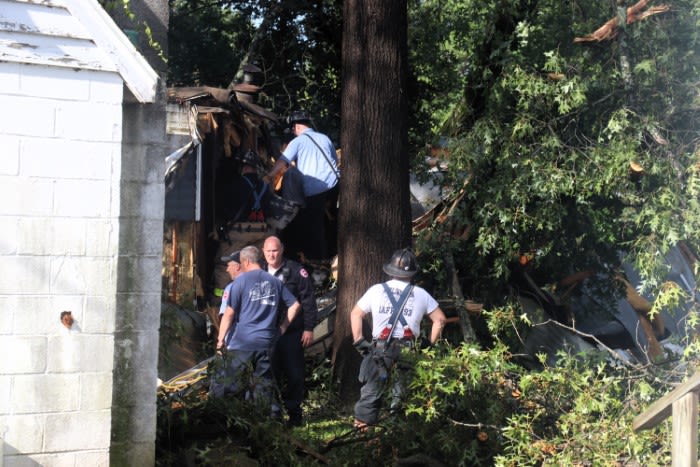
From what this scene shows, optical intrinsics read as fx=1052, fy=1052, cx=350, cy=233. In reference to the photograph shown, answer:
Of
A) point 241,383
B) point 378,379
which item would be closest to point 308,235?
point 378,379

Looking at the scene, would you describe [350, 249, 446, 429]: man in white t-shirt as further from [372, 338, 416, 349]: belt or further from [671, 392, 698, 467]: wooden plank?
[671, 392, 698, 467]: wooden plank

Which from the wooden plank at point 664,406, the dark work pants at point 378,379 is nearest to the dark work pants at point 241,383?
the dark work pants at point 378,379

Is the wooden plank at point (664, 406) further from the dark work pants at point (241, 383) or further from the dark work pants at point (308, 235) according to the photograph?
the dark work pants at point (308, 235)

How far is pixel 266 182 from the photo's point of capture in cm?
1099

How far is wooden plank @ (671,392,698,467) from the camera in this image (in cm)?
563

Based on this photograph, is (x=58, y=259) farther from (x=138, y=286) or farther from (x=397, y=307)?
(x=397, y=307)

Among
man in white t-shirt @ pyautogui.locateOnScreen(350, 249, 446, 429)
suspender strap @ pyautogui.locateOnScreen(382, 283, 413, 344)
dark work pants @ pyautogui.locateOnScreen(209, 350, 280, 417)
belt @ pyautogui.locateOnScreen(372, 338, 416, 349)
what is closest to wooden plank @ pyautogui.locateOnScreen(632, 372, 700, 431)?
man in white t-shirt @ pyautogui.locateOnScreen(350, 249, 446, 429)

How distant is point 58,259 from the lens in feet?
19.1

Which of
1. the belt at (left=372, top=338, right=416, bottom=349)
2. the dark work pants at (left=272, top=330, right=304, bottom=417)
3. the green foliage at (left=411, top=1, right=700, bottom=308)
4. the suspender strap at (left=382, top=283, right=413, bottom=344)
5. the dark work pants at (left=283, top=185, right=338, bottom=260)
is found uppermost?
the green foliage at (left=411, top=1, right=700, bottom=308)

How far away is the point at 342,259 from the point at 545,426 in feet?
9.65

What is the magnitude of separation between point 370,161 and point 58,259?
13.7 feet

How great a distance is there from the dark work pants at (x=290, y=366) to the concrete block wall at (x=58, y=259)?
2892mm

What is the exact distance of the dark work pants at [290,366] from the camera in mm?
8703

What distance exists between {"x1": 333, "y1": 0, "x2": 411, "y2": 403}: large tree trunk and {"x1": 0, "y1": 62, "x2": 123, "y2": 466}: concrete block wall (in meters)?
3.69
